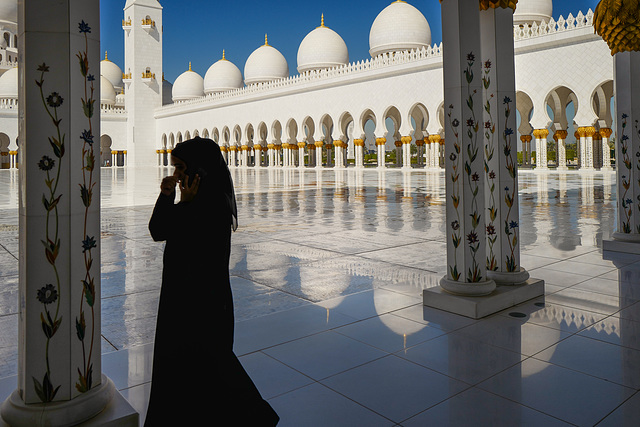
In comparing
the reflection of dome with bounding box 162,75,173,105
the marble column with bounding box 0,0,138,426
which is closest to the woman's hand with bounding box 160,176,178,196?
the marble column with bounding box 0,0,138,426

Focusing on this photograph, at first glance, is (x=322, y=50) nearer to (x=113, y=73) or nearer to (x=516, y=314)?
(x=113, y=73)

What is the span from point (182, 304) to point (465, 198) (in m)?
1.62

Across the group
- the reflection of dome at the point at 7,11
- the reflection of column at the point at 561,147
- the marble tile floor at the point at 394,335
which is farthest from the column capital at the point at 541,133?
the reflection of dome at the point at 7,11

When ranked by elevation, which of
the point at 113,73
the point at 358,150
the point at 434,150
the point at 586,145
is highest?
the point at 113,73

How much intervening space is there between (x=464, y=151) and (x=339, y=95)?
20452mm

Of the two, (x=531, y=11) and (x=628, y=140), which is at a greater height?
(x=531, y=11)

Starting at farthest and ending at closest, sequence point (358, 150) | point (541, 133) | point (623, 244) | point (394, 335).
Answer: point (358, 150) → point (541, 133) → point (623, 244) → point (394, 335)

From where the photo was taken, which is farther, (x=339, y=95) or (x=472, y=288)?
(x=339, y=95)

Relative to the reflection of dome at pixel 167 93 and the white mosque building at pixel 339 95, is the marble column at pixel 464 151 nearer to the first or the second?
the white mosque building at pixel 339 95

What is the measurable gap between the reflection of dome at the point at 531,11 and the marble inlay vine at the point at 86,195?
20324mm

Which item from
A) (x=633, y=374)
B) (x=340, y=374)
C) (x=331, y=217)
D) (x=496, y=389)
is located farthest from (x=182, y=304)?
(x=331, y=217)

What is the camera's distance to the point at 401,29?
22688mm

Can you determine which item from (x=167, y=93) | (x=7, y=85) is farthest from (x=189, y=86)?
(x=167, y=93)

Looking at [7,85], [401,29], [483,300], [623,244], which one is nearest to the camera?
[483,300]
